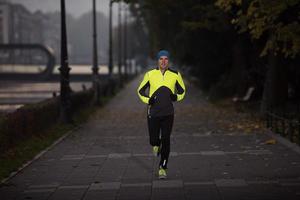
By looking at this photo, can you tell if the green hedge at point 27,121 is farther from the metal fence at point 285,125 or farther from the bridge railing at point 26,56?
the bridge railing at point 26,56

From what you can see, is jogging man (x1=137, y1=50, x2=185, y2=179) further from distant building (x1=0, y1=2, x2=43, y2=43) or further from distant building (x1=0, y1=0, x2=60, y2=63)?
distant building (x1=0, y1=2, x2=43, y2=43)

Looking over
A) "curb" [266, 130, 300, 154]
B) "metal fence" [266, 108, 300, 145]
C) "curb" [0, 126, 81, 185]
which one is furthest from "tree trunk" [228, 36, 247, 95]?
"curb" [266, 130, 300, 154]

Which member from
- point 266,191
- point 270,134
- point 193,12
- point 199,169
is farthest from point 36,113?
point 193,12

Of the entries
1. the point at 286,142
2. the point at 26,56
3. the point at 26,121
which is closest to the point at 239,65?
the point at 26,121

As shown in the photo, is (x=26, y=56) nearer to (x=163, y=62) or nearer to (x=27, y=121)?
(x=27, y=121)

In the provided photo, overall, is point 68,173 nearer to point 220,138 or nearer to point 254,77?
point 220,138

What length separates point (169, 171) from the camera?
11.9 meters

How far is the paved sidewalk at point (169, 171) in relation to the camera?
966 cm

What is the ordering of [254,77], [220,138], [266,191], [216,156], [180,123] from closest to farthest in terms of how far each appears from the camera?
[266,191] → [216,156] → [220,138] → [180,123] → [254,77]

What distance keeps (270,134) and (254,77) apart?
19.4m

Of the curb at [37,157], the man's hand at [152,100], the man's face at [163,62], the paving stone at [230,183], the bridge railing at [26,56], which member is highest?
the man's face at [163,62]

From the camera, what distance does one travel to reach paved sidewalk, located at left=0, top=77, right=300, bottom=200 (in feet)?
31.7

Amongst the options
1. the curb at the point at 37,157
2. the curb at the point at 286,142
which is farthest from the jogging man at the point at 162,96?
the curb at the point at 286,142

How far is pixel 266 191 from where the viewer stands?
9.51m
